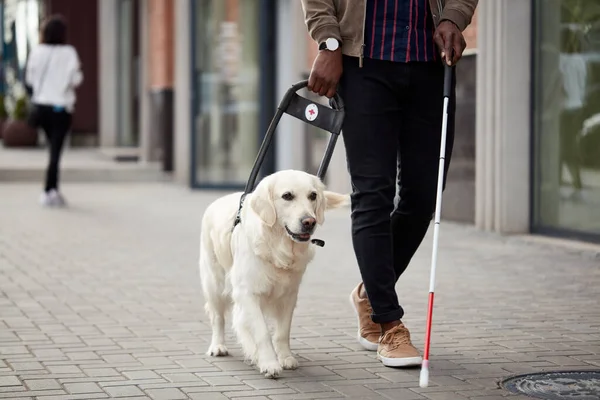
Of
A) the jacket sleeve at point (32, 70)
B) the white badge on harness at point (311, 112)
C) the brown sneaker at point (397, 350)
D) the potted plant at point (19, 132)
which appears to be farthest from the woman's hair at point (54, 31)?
the potted plant at point (19, 132)

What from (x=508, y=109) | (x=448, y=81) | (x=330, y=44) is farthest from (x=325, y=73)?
(x=508, y=109)

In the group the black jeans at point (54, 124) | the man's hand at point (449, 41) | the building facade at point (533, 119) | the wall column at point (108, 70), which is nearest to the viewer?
the man's hand at point (449, 41)

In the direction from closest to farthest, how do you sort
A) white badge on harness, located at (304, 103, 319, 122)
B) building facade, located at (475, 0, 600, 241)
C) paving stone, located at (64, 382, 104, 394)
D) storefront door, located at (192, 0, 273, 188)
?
paving stone, located at (64, 382, 104, 394)
white badge on harness, located at (304, 103, 319, 122)
building facade, located at (475, 0, 600, 241)
storefront door, located at (192, 0, 273, 188)

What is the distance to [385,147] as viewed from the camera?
5203mm

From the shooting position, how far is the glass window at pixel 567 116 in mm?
9633

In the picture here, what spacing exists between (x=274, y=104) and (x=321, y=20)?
10479mm

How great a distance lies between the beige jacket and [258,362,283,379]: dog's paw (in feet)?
4.35

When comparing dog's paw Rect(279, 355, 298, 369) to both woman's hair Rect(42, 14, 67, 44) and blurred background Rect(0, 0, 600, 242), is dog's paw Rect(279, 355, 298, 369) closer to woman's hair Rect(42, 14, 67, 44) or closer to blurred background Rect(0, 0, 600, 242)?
blurred background Rect(0, 0, 600, 242)

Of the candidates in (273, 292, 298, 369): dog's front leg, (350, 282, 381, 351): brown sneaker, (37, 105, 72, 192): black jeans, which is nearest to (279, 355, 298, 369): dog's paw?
(273, 292, 298, 369): dog's front leg

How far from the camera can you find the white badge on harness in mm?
5223

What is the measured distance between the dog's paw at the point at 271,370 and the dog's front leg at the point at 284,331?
0.70 feet

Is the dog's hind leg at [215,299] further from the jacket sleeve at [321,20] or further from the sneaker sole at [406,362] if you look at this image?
the jacket sleeve at [321,20]

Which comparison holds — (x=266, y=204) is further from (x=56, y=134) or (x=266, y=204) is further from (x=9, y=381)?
(x=56, y=134)

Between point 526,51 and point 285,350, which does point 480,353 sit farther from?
point 526,51
